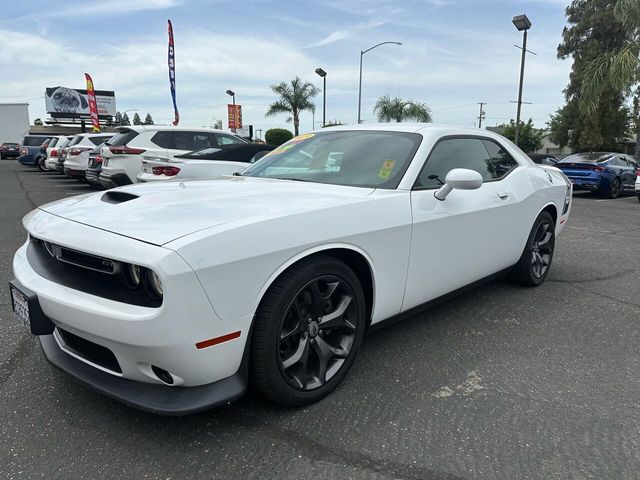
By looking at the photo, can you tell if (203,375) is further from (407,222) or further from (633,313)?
(633,313)

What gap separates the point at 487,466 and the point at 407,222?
1.30 m

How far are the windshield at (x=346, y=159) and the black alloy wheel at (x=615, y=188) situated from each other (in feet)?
43.8

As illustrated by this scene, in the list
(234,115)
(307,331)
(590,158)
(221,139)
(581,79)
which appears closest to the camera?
(307,331)

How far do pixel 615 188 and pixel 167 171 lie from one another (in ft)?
42.5

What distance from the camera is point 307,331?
2.44 meters

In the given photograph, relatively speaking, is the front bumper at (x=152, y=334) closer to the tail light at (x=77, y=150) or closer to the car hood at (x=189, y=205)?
the car hood at (x=189, y=205)

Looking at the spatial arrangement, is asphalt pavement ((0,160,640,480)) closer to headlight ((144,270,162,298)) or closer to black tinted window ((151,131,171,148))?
headlight ((144,270,162,298))

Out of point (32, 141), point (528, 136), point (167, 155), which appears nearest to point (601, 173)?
point (167, 155)

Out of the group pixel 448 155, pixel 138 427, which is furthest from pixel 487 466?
pixel 448 155

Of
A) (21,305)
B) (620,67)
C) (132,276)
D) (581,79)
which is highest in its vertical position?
(581,79)

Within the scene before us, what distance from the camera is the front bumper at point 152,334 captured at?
1.89 meters

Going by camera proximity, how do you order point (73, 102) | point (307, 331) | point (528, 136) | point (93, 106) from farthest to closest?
point (73, 102) → point (528, 136) → point (93, 106) → point (307, 331)

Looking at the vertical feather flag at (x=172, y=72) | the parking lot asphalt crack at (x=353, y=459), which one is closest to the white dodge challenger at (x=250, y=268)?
the parking lot asphalt crack at (x=353, y=459)

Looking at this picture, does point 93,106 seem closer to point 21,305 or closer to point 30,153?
Result: point 30,153
